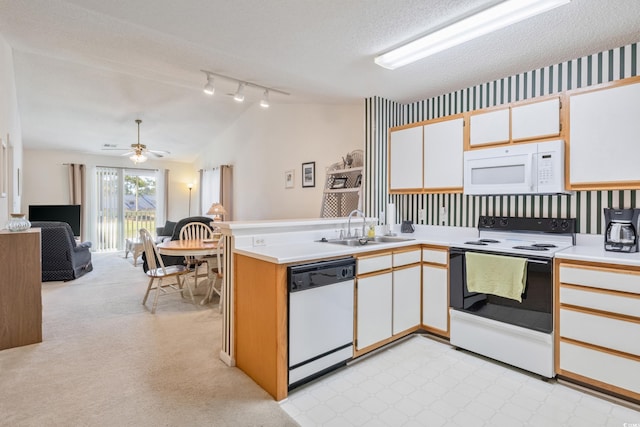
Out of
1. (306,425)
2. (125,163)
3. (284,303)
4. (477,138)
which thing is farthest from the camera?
(125,163)

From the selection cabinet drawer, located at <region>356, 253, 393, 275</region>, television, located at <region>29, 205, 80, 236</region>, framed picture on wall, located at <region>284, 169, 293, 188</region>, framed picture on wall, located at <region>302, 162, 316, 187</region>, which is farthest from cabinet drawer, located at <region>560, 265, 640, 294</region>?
television, located at <region>29, 205, 80, 236</region>

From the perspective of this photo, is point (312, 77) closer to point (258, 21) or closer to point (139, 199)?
point (258, 21)

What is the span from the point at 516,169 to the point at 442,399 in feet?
6.28

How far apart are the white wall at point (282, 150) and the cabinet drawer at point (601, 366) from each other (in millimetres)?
3008

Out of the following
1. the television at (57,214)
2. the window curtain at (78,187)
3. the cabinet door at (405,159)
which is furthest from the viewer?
the window curtain at (78,187)

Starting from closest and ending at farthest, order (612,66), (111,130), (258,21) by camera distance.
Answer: (258,21) < (612,66) < (111,130)

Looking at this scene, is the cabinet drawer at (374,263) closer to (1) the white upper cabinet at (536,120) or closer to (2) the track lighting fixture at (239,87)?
(1) the white upper cabinet at (536,120)

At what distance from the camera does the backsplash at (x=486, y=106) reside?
251 cm

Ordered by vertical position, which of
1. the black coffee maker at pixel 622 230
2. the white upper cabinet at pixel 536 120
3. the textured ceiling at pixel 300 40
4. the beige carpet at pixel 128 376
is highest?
the textured ceiling at pixel 300 40

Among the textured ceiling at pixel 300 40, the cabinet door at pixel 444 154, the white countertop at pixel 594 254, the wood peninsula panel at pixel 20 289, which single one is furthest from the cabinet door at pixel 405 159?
the wood peninsula panel at pixel 20 289

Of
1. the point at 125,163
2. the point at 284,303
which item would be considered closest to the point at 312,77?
the point at 284,303

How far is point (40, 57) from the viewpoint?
3.96m

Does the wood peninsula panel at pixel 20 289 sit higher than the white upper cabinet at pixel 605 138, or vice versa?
the white upper cabinet at pixel 605 138

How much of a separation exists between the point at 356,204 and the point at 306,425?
2.64 m
